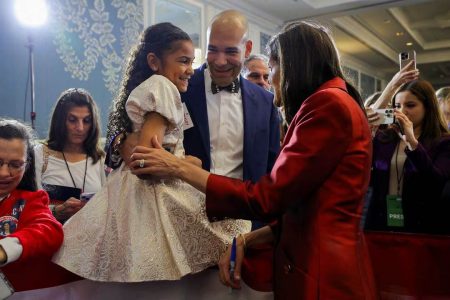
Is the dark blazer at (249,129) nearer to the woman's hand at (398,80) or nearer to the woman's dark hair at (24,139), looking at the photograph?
the woman's dark hair at (24,139)

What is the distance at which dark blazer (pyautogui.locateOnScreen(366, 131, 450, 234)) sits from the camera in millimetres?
2268

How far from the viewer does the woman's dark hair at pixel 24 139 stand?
1.18 meters

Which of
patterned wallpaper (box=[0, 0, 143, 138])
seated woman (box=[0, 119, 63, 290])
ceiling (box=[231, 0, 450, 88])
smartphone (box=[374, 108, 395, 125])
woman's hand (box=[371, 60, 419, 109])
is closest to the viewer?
seated woman (box=[0, 119, 63, 290])

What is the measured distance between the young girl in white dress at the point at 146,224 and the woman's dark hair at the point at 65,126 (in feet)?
3.87

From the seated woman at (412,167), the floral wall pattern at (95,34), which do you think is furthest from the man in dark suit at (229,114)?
the floral wall pattern at (95,34)

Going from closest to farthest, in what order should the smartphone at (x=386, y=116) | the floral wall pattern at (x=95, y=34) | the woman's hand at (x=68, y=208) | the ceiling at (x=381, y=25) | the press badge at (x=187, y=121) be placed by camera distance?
the press badge at (x=187, y=121), the woman's hand at (x=68, y=208), the smartphone at (x=386, y=116), the floral wall pattern at (x=95, y=34), the ceiling at (x=381, y=25)

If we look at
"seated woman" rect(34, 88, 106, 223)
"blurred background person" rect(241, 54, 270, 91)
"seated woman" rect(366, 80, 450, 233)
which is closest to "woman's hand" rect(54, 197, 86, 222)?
"seated woman" rect(34, 88, 106, 223)

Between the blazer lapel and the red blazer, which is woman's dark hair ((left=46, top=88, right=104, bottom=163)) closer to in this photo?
the blazer lapel

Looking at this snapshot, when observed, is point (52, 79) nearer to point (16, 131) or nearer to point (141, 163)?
point (16, 131)

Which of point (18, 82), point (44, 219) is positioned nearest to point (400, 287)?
point (44, 219)

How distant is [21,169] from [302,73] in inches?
A: 30.6

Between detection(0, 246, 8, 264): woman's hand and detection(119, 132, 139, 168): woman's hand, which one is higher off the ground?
detection(119, 132, 139, 168): woman's hand

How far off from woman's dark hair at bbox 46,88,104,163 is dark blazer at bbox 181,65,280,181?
2.75 ft

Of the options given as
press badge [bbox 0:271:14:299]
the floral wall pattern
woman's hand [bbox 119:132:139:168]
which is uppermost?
the floral wall pattern
